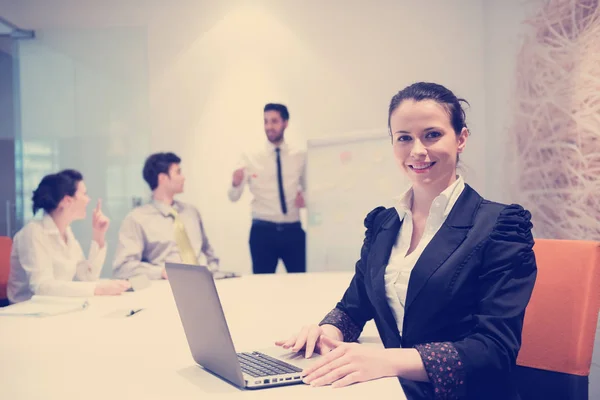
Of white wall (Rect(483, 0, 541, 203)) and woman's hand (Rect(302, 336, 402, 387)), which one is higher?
white wall (Rect(483, 0, 541, 203))

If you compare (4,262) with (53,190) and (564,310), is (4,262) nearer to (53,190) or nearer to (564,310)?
(53,190)

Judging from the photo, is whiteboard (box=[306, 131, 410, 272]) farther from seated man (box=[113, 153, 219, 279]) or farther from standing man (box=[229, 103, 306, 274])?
standing man (box=[229, 103, 306, 274])

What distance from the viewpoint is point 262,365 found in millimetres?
1158

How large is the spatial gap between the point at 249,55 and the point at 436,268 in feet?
13.4

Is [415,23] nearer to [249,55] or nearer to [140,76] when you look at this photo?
[249,55]

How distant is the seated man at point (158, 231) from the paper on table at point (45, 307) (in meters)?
0.97

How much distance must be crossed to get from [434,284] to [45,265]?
6.92ft

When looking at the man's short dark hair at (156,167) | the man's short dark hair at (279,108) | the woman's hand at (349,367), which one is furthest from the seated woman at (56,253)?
the man's short dark hair at (279,108)

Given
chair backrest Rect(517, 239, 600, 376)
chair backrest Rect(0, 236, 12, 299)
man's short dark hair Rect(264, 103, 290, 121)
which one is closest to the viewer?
chair backrest Rect(517, 239, 600, 376)

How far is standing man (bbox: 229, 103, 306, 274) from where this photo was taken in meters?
4.48

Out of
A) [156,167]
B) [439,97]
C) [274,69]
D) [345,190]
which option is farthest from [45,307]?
[274,69]

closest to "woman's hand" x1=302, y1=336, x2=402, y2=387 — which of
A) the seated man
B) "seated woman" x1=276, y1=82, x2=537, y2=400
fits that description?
"seated woman" x1=276, y1=82, x2=537, y2=400

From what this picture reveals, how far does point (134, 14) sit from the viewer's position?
16.6 feet

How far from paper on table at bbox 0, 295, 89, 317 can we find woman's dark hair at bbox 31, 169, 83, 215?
98cm
